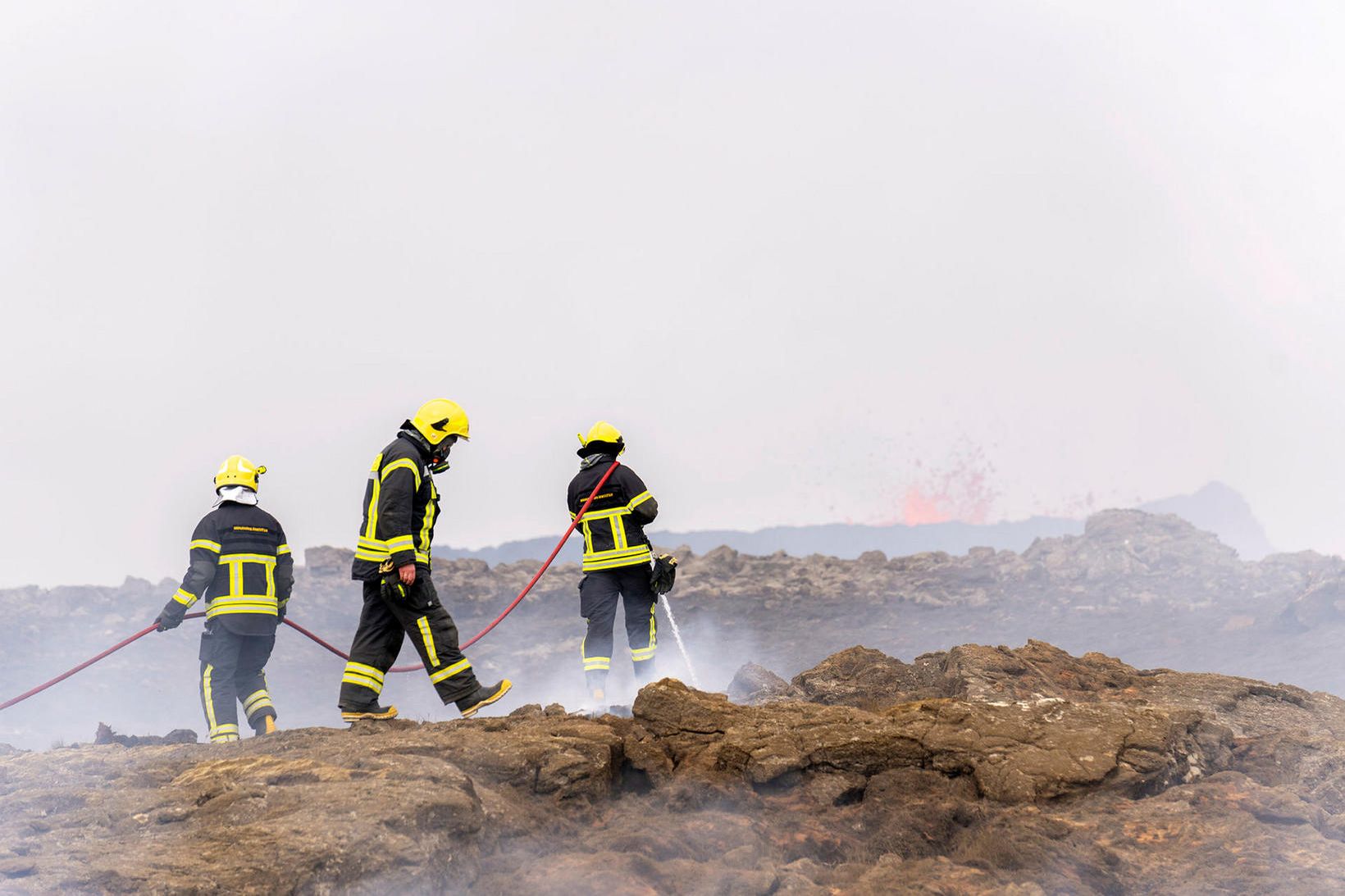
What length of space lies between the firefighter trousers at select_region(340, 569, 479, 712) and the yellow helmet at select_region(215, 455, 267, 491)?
1619 millimetres

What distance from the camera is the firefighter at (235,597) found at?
26.0 feet

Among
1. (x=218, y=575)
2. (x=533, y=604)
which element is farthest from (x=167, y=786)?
(x=533, y=604)

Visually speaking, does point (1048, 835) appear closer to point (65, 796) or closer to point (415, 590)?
point (415, 590)

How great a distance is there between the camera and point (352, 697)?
7266 millimetres

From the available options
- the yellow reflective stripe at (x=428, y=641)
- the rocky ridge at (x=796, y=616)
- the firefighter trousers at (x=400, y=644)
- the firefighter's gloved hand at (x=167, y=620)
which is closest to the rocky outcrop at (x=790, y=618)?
the rocky ridge at (x=796, y=616)

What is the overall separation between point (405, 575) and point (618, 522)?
8.12ft

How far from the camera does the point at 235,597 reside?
316 inches

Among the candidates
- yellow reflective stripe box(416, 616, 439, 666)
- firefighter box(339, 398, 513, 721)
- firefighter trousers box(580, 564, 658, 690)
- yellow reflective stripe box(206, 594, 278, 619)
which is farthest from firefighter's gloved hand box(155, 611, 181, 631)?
firefighter trousers box(580, 564, 658, 690)

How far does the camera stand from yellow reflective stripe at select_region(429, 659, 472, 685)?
730cm

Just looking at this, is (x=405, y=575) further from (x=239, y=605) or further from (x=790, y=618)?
(x=790, y=618)

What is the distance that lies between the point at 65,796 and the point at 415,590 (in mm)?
2593

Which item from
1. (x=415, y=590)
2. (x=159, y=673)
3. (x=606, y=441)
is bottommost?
(x=159, y=673)

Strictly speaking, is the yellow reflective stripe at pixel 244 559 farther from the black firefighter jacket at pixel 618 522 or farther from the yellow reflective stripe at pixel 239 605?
the black firefighter jacket at pixel 618 522

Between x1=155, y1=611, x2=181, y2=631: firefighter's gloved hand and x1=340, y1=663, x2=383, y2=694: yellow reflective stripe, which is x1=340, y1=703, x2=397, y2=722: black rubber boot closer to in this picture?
x1=340, y1=663, x2=383, y2=694: yellow reflective stripe
